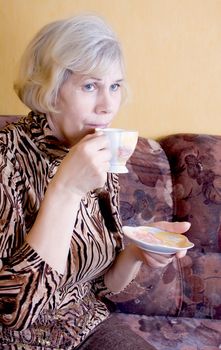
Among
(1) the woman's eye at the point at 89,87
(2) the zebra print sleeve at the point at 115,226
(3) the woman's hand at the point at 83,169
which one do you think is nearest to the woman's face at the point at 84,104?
(1) the woman's eye at the point at 89,87

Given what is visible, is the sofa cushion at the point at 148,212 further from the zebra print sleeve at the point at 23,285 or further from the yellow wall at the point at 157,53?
the zebra print sleeve at the point at 23,285

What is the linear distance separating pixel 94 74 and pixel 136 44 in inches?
26.4

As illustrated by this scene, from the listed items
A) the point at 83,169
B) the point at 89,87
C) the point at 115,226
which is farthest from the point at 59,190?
the point at 115,226

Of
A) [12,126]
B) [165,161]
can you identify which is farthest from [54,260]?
[165,161]

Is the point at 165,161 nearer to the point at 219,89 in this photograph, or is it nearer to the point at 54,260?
the point at 219,89

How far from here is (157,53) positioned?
1625mm

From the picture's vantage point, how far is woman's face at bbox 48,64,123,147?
1000mm

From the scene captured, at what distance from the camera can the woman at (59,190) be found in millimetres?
865

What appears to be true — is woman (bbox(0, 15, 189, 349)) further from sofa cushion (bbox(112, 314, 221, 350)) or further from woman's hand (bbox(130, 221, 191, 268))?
sofa cushion (bbox(112, 314, 221, 350))

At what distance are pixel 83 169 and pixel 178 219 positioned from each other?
0.79 meters

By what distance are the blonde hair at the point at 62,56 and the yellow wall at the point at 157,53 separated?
1.59ft

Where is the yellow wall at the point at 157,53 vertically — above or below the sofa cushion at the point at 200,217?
above

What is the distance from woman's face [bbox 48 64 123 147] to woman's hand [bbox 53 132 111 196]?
131 mm


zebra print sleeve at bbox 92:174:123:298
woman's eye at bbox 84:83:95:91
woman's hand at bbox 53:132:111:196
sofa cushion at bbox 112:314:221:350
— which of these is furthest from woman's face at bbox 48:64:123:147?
sofa cushion at bbox 112:314:221:350
